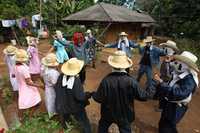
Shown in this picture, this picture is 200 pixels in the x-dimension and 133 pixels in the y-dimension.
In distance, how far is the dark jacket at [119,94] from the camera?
527cm

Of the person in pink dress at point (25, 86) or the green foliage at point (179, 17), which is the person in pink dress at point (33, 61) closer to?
the person in pink dress at point (25, 86)

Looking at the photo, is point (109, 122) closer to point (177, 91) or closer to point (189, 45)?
point (177, 91)

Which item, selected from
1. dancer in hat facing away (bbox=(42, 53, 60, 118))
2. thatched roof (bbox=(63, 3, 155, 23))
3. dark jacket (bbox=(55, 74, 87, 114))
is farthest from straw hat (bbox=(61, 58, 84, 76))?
thatched roof (bbox=(63, 3, 155, 23))

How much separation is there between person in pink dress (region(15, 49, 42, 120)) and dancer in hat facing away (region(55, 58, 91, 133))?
0.70 metres

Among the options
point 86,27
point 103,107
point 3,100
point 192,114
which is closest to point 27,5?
point 86,27

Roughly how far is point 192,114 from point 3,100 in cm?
461

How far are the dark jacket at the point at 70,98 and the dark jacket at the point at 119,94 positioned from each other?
0.39m

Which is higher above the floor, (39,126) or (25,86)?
(25,86)

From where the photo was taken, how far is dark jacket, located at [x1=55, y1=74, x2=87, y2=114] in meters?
5.84

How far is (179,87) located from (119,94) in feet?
3.05

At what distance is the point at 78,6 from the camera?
21750mm

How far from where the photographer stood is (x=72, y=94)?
587cm

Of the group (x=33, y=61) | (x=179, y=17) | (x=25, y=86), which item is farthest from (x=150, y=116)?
(x=179, y=17)

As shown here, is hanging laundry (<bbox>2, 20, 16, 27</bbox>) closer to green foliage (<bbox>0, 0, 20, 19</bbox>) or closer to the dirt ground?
green foliage (<bbox>0, 0, 20, 19</bbox>)
